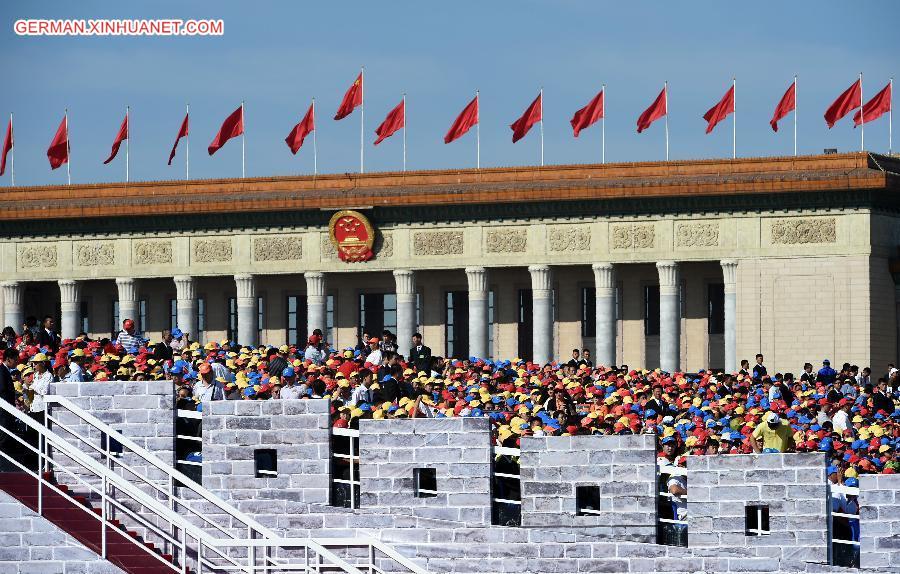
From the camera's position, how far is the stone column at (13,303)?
7144 centimetres

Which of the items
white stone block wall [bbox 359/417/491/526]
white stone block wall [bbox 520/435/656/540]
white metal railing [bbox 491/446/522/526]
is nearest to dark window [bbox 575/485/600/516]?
white stone block wall [bbox 520/435/656/540]

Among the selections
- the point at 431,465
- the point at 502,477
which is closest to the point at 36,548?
the point at 431,465

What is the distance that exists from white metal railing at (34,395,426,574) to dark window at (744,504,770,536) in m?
3.79

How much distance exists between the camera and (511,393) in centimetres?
3391

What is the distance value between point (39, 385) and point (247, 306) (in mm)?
42415

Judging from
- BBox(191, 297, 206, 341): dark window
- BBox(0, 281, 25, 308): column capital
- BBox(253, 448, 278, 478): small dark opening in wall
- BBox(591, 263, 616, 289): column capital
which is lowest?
BBox(253, 448, 278, 478): small dark opening in wall

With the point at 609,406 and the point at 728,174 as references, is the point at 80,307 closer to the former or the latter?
the point at 728,174

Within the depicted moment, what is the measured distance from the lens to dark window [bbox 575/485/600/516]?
24.4 metres

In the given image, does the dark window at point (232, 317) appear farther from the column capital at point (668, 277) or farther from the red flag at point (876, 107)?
the red flag at point (876, 107)

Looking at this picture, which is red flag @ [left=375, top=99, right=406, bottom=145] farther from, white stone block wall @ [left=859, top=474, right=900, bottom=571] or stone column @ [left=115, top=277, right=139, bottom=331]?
white stone block wall @ [left=859, top=474, right=900, bottom=571]

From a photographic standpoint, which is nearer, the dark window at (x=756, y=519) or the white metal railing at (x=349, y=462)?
the dark window at (x=756, y=519)

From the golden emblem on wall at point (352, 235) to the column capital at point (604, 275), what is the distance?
7.29 metres

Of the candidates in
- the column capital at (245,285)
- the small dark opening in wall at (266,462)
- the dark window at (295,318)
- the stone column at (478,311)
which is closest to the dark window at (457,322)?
the stone column at (478,311)

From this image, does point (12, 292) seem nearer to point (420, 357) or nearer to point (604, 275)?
point (604, 275)
